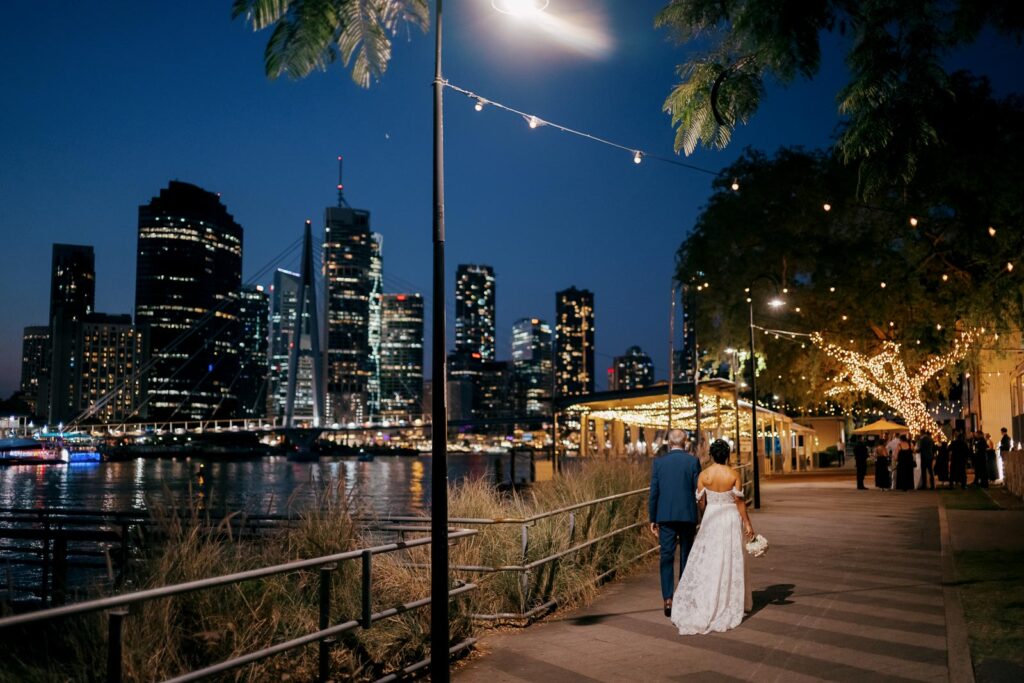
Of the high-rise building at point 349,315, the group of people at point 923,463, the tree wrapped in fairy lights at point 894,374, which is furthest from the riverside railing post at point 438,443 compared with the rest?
the high-rise building at point 349,315

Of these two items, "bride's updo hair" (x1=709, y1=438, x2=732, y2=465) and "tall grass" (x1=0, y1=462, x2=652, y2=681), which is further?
"bride's updo hair" (x1=709, y1=438, x2=732, y2=465)

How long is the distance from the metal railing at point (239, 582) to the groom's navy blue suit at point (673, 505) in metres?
2.50

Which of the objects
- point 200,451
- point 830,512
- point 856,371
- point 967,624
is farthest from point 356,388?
point 967,624

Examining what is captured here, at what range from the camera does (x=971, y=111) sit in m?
25.3

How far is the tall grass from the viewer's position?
20.1 ft

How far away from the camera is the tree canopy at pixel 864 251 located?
24969 millimetres

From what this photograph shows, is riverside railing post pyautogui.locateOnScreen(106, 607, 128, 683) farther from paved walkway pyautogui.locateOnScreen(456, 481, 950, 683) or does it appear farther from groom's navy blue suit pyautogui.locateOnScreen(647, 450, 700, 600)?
groom's navy blue suit pyautogui.locateOnScreen(647, 450, 700, 600)

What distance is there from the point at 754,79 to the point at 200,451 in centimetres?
14442

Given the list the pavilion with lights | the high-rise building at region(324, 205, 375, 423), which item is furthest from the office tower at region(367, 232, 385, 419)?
the pavilion with lights

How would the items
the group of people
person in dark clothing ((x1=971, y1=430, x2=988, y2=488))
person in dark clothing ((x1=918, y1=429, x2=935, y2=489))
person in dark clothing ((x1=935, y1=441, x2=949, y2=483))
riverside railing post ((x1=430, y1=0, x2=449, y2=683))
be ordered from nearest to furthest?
riverside railing post ((x1=430, y1=0, x2=449, y2=683))
person in dark clothing ((x1=971, y1=430, x2=988, y2=488))
the group of people
person in dark clothing ((x1=918, y1=429, x2=935, y2=489))
person in dark clothing ((x1=935, y1=441, x2=949, y2=483))

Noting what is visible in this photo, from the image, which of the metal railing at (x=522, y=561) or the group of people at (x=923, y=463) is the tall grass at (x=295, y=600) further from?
the group of people at (x=923, y=463)

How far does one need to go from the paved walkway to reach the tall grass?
529mm

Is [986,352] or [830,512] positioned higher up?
[986,352]

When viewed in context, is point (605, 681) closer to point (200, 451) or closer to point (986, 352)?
point (986, 352)
